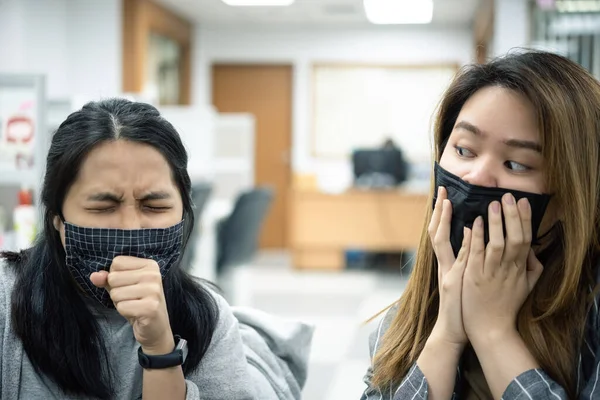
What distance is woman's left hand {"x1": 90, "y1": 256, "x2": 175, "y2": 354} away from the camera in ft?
3.46

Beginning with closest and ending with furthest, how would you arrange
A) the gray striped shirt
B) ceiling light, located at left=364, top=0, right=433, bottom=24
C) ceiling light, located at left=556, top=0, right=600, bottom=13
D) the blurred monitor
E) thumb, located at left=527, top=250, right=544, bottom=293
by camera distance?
1. the gray striped shirt
2. thumb, located at left=527, top=250, right=544, bottom=293
3. ceiling light, located at left=556, top=0, right=600, bottom=13
4. the blurred monitor
5. ceiling light, located at left=364, top=0, right=433, bottom=24

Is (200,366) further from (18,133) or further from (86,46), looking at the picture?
(86,46)

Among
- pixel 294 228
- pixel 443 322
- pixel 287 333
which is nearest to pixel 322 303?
pixel 294 228

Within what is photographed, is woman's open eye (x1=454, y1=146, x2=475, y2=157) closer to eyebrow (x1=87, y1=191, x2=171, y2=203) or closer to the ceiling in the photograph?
eyebrow (x1=87, y1=191, x2=171, y2=203)

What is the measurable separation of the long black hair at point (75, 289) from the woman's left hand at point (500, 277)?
434 millimetres

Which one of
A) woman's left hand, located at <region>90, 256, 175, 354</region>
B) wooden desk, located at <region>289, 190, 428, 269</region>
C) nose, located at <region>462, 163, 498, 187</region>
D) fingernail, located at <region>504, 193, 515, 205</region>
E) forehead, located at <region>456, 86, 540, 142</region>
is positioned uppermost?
forehead, located at <region>456, 86, 540, 142</region>

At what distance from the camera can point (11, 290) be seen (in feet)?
3.85

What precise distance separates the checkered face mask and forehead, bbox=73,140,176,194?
64mm

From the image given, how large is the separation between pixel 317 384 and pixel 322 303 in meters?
2.02

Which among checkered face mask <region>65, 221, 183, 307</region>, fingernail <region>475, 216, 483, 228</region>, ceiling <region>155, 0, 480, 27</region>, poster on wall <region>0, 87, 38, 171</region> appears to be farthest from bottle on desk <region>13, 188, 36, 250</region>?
ceiling <region>155, 0, 480, 27</region>

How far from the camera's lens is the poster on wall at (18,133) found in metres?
2.97

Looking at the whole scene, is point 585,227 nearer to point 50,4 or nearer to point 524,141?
point 524,141

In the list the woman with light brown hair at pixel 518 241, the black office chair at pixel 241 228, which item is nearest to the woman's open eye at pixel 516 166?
the woman with light brown hair at pixel 518 241

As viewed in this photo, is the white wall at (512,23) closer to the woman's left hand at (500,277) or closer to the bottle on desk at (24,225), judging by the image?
the bottle on desk at (24,225)
